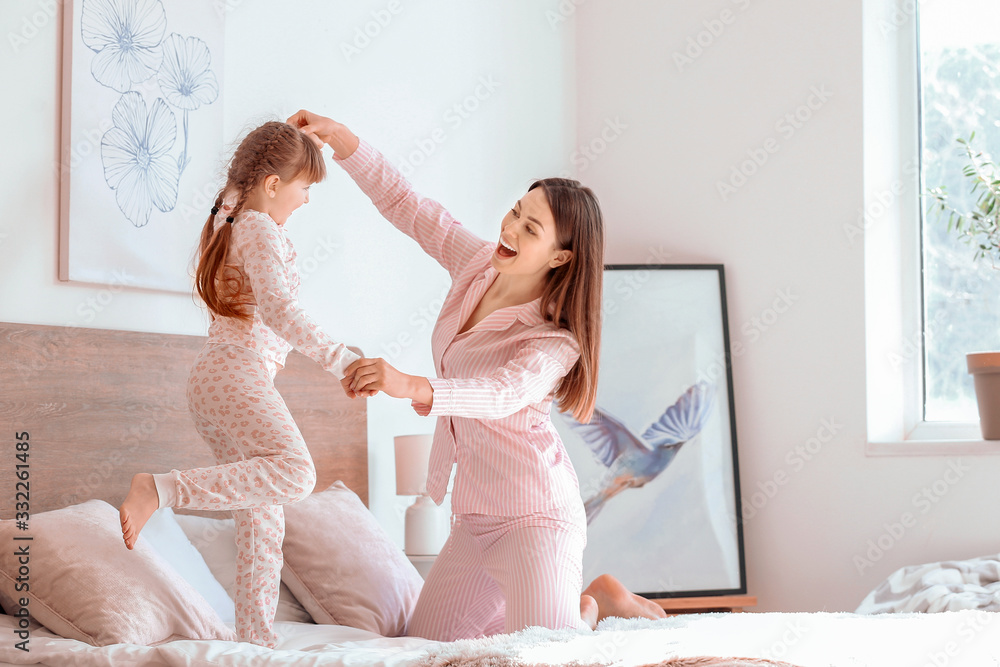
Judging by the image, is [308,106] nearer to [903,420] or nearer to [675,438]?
[675,438]

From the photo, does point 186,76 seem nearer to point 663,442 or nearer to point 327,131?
point 327,131

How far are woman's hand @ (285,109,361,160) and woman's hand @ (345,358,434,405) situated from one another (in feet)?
2.41

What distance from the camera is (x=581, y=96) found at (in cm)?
430

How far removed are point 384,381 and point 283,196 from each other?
1.87 feet

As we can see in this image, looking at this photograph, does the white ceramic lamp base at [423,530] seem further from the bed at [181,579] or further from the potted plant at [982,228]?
the potted plant at [982,228]

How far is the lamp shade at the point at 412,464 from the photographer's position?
2912 millimetres

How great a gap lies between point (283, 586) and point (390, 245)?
1.34 meters

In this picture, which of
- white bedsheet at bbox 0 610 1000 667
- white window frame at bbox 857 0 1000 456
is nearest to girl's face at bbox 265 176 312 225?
white bedsheet at bbox 0 610 1000 667

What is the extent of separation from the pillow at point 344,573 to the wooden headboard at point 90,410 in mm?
338

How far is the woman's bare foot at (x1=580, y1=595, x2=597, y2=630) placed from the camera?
7.57ft

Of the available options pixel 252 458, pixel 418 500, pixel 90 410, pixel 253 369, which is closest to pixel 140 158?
pixel 90 410

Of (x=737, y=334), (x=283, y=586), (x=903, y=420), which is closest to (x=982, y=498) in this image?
(x=903, y=420)

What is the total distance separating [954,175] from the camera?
3846mm

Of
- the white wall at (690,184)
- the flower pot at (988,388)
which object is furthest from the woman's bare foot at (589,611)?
the flower pot at (988,388)
